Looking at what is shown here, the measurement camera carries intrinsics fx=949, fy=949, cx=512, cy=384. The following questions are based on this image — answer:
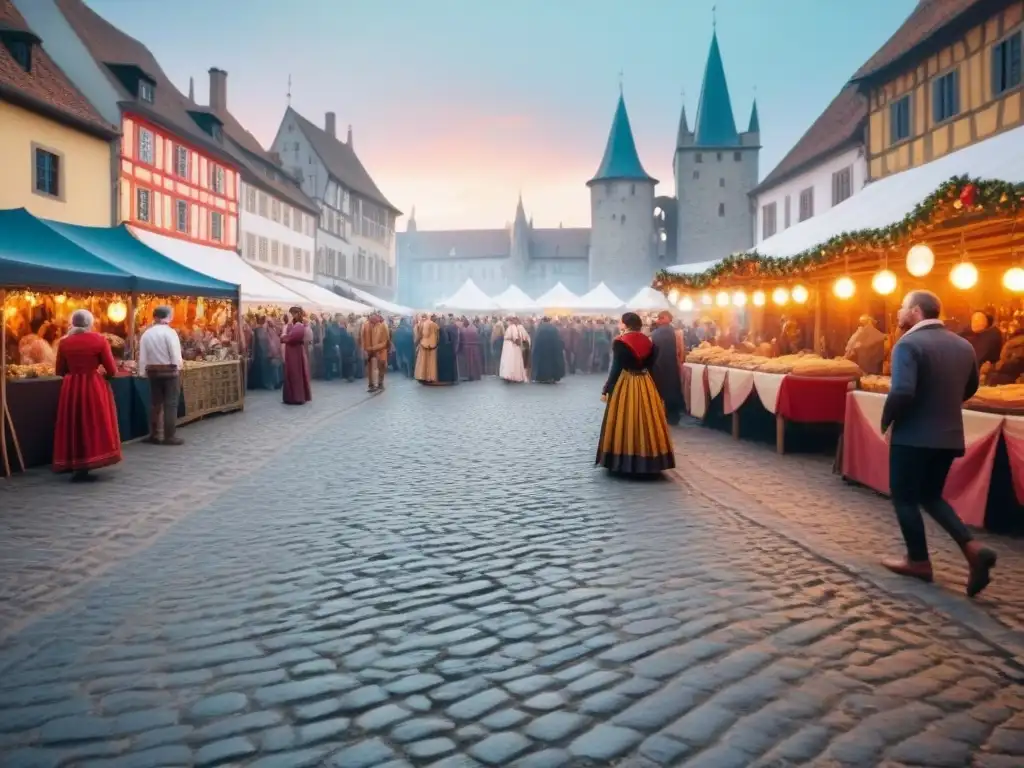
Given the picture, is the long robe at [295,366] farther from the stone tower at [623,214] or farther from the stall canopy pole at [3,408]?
the stone tower at [623,214]

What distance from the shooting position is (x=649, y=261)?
75562mm

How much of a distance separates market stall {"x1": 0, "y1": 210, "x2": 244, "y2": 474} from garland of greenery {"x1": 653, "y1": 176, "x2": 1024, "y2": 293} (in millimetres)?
9285

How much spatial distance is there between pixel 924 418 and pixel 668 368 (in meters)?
9.09

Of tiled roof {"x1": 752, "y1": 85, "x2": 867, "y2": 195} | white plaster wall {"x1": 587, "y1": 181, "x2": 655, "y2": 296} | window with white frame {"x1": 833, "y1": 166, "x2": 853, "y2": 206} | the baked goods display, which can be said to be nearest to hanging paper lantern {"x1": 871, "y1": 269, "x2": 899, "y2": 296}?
the baked goods display

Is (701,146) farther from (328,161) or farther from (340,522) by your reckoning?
(340,522)

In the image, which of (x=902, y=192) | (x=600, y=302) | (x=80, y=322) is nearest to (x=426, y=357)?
(x=902, y=192)

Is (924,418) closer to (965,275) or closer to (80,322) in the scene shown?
(965,275)

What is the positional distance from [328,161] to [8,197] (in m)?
37.0

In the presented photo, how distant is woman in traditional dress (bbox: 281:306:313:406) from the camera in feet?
62.2

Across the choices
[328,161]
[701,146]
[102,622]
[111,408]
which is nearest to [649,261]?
[701,146]

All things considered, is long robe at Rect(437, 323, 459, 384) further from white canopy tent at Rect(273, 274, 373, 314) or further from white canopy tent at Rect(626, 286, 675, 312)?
white canopy tent at Rect(626, 286, 675, 312)

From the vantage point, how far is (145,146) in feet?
94.6

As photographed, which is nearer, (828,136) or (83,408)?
(83,408)

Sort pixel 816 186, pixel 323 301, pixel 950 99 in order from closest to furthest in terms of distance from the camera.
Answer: pixel 950 99 → pixel 323 301 → pixel 816 186
